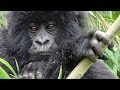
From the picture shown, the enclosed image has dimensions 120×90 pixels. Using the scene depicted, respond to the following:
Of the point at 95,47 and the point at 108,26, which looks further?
the point at 108,26

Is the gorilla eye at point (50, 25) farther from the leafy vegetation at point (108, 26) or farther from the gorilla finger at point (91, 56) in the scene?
the gorilla finger at point (91, 56)

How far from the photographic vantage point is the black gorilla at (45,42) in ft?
6.15

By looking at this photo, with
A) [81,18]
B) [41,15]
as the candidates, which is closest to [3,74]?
[41,15]

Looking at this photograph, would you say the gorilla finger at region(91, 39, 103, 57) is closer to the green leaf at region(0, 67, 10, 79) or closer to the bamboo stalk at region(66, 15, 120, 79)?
the bamboo stalk at region(66, 15, 120, 79)

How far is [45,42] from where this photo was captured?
1824mm

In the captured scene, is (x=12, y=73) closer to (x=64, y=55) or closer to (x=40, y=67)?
(x=40, y=67)

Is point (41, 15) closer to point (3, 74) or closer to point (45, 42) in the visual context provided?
point (45, 42)

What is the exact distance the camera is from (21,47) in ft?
6.42

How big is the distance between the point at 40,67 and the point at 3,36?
0.78ft

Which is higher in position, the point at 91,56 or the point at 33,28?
the point at 33,28

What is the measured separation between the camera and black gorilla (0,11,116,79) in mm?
1875

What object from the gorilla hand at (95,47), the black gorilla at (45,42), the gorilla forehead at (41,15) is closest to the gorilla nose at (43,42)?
the black gorilla at (45,42)
